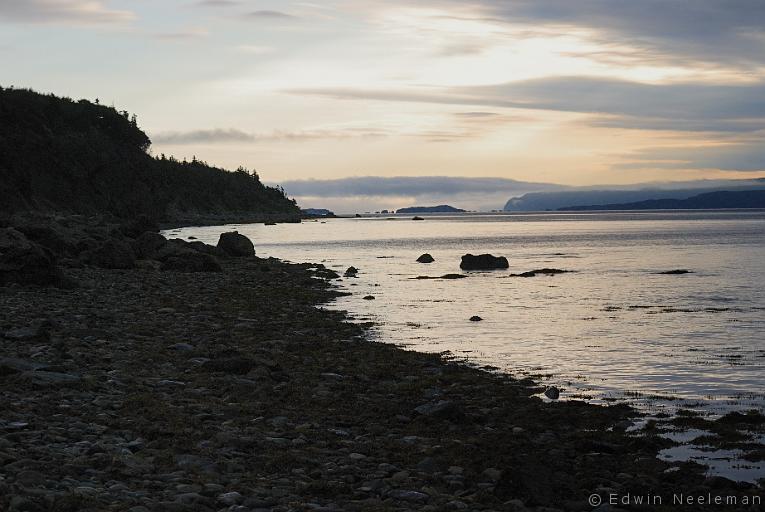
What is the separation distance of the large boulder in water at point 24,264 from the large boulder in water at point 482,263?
1282 inches

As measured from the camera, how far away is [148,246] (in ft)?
149

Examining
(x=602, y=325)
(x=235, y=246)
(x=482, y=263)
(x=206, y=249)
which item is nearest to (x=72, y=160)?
(x=235, y=246)

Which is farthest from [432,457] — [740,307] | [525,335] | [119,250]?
[119,250]

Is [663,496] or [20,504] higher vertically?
[20,504]

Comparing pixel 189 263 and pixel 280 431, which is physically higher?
pixel 189 263

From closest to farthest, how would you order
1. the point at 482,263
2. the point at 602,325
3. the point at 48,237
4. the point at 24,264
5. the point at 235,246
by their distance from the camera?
1. the point at 602,325
2. the point at 24,264
3. the point at 48,237
4. the point at 482,263
5. the point at 235,246

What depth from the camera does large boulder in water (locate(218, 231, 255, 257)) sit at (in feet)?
183

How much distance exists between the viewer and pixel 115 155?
13325 centimetres

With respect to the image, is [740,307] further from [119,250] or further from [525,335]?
[119,250]

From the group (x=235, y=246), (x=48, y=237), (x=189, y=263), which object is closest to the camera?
(x=48, y=237)

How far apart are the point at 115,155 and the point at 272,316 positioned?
382 ft

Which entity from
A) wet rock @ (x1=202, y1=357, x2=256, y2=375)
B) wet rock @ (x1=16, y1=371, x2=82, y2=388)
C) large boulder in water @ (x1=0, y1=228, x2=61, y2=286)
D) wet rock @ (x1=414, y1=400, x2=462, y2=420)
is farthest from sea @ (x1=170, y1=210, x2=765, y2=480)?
large boulder in water @ (x1=0, y1=228, x2=61, y2=286)

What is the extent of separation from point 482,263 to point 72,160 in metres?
83.6

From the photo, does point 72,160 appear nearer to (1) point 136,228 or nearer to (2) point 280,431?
(1) point 136,228
